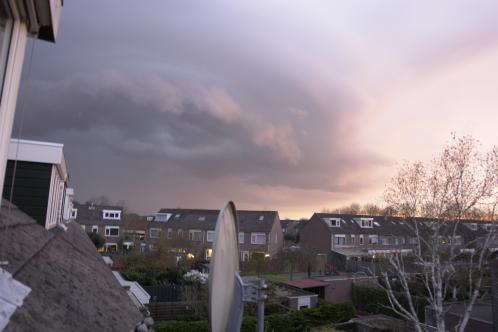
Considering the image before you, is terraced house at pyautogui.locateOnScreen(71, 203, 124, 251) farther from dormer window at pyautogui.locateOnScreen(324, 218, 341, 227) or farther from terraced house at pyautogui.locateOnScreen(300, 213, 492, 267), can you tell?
dormer window at pyautogui.locateOnScreen(324, 218, 341, 227)

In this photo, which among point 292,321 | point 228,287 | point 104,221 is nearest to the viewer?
point 228,287

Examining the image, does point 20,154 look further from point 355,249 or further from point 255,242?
point 355,249

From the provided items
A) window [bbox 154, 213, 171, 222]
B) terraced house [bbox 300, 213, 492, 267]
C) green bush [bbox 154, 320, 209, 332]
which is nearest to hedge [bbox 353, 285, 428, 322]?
green bush [bbox 154, 320, 209, 332]

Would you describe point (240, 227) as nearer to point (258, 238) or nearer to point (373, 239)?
point (258, 238)

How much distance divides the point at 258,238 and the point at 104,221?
21.2 m

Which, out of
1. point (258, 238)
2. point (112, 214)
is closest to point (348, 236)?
point (258, 238)

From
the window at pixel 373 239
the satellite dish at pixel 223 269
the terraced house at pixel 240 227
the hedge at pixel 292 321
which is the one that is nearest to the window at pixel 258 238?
the terraced house at pixel 240 227

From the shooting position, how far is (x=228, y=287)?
3383 millimetres

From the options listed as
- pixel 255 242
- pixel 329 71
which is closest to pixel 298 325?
pixel 329 71

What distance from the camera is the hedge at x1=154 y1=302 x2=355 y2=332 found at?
14.8 metres

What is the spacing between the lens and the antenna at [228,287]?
2779 millimetres

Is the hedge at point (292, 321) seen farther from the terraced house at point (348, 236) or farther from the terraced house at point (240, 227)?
the terraced house at point (240, 227)

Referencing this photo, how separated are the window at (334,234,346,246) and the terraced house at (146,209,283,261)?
7.17m

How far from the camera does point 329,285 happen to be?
25.1 m
